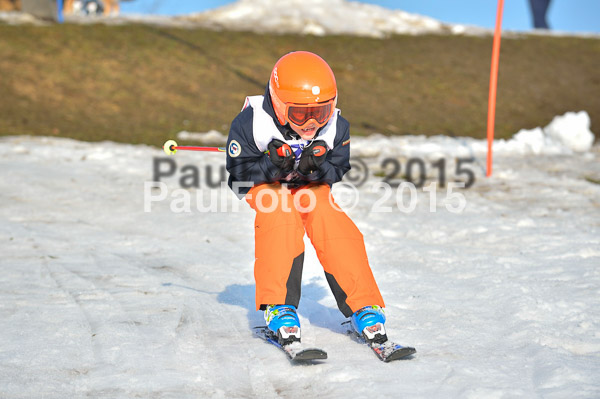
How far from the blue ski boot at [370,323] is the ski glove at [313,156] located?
2.81 ft

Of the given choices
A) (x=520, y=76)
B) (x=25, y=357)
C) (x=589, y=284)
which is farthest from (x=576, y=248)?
(x=520, y=76)

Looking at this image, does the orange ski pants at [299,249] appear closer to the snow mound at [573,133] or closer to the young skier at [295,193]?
the young skier at [295,193]

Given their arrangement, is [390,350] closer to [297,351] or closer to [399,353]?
[399,353]

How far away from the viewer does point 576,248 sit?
601 centimetres

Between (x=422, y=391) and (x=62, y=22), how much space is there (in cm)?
1759

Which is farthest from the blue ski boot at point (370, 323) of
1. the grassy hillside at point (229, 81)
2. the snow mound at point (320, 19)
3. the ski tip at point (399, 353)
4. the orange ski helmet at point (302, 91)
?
the snow mound at point (320, 19)

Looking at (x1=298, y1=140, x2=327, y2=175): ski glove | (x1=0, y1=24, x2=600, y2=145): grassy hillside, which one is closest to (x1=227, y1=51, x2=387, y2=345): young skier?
(x1=298, y1=140, x2=327, y2=175): ski glove

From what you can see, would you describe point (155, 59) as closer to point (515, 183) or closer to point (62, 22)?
point (62, 22)

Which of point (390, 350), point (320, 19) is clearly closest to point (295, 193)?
point (390, 350)

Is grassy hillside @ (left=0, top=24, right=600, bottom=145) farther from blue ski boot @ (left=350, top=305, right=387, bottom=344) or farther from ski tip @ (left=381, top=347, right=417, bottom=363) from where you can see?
ski tip @ (left=381, top=347, right=417, bottom=363)

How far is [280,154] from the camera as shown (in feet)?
12.5

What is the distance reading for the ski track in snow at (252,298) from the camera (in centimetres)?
321

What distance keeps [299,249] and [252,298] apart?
3.75ft

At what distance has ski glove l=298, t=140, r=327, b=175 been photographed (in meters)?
3.78
